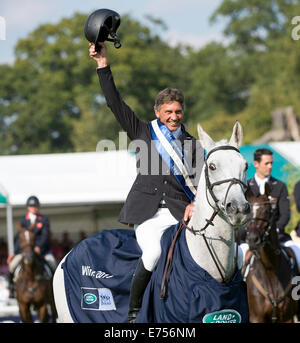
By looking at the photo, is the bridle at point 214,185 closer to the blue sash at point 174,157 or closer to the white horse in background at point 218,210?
the white horse in background at point 218,210

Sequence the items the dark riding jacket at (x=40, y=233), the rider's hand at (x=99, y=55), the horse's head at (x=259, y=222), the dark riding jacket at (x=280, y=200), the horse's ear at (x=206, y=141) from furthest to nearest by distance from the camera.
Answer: the dark riding jacket at (x=40, y=233) < the dark riding jacket at (x=280, y=200) < the horse's head at (x=259, y=222) < the rider's hand at (x=99, y=55) < the horse's ear at (x=206, y=141)

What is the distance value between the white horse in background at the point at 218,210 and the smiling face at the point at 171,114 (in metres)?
0.53

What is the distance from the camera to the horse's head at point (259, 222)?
8.04m

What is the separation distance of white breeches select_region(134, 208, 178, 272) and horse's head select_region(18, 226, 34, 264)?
710cm

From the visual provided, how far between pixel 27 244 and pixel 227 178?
27.3 ft

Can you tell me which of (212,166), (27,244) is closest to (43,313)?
(27,244)

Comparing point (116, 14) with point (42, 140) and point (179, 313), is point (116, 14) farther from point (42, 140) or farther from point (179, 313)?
point (42, 140)

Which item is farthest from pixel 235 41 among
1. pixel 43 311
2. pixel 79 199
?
pixel 43 311

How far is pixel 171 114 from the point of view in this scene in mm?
5418

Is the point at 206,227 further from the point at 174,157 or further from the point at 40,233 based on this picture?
the point at 40,233

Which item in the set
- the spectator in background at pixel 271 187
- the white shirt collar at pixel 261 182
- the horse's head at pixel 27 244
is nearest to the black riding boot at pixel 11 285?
the horse's head at pixel 27 244

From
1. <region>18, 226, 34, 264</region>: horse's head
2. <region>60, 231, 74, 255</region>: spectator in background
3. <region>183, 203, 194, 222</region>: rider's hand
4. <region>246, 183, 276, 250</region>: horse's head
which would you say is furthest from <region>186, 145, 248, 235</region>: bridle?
<region>60, 231, 74, 255</region>: spectator in background

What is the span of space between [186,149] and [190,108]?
39493mm

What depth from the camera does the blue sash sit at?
532 cm
